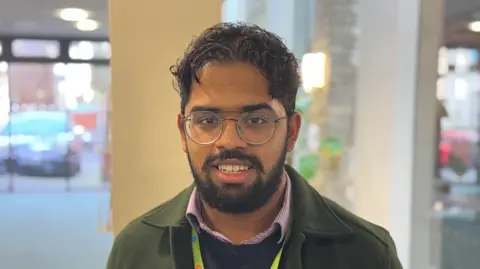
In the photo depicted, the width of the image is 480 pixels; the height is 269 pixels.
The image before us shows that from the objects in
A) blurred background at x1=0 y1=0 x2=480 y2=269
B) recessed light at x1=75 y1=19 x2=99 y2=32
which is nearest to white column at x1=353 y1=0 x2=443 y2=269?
blurred background at x1=0 y1=0 x2=480 y2=269

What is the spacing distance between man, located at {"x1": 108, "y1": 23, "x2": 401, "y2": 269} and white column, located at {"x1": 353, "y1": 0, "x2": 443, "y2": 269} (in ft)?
7.27

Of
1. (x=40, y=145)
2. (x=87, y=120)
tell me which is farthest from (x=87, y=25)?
(x=40, y=145)

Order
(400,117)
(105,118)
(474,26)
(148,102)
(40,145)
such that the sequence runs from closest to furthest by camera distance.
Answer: (148,102) → (105,118) → (474,26) → (400,117) → (40,145)

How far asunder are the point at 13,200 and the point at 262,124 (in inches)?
271

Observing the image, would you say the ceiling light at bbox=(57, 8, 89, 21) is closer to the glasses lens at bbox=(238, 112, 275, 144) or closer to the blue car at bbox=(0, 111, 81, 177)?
the blue car at bbox=(0, 111, 81, 177)

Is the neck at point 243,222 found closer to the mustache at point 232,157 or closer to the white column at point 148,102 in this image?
the mustache at point 232,157

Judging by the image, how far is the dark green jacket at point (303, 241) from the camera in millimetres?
1088

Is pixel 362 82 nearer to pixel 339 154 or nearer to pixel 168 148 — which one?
pixel 339 154

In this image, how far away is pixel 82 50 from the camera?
24.4 feet

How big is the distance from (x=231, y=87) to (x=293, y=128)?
166 mm

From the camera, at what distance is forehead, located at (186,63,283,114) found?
41.3 inches

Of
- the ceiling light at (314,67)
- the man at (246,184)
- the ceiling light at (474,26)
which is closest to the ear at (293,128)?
the man at (246,184)

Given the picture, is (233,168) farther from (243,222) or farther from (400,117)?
(400,117)

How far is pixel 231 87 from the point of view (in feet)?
3.44
